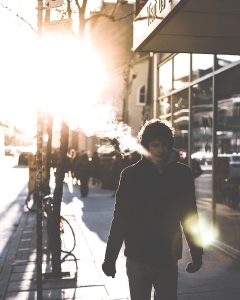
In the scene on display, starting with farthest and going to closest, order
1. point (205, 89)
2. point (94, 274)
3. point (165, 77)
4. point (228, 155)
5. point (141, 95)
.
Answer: point (141, 95) < point (165, 77) < point (205, 89) < point (228, 155) < point (94, 274)

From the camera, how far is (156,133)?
123 inches

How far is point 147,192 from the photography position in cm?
307

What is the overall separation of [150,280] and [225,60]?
603cm

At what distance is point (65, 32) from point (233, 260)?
4.97 metres

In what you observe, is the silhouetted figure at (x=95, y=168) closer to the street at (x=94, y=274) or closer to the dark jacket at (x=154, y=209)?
the street at (x=94, y=274)

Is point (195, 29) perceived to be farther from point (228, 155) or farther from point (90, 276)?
point (90, 276)

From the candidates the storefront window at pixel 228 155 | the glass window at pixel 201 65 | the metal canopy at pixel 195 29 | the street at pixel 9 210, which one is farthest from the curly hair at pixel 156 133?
the glass window at pixel 201 65

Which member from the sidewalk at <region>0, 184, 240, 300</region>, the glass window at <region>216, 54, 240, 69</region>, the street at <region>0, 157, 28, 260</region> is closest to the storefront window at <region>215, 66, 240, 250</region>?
the glass window at <region>216, 54, 240, 69</region>

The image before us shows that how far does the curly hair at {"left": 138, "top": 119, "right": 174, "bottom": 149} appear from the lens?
3.12m

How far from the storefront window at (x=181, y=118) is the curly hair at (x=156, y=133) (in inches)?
284

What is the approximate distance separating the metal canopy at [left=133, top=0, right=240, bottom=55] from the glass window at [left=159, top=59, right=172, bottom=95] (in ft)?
14.3

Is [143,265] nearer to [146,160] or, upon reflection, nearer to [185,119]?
[146,160]

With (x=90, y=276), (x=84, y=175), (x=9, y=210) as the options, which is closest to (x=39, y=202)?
(x=90, y=276)

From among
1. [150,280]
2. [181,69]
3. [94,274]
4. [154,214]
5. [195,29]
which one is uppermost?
[181,69]
